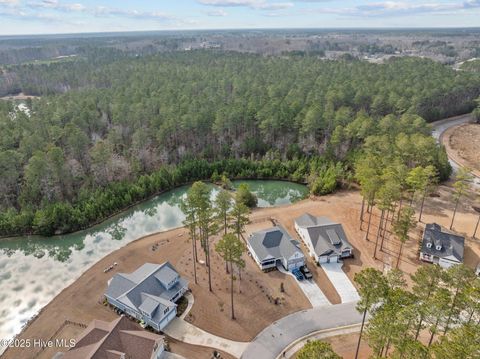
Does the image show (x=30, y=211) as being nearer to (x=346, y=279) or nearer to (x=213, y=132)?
(x=213, y=132)

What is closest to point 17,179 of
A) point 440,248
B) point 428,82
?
point 440,248

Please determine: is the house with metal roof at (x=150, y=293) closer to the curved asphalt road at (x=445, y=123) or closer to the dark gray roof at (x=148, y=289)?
the dark gray roof at (x=148, y=289)

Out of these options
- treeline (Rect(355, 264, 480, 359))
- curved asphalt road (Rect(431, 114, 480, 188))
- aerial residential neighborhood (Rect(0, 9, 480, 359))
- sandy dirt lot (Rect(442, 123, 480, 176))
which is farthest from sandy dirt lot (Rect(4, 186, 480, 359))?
curved asphalt road (Rect(431, 114, 480, 188))

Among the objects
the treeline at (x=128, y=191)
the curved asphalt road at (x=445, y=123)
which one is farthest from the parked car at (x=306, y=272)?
the curved asphalt road at (x=445, y=123)

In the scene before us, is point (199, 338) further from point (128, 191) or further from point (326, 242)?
point (128, 191)

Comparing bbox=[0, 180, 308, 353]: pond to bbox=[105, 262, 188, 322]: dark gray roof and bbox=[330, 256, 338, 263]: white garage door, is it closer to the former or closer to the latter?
bbox=[105, 262, 188, 322]: dark gray roof

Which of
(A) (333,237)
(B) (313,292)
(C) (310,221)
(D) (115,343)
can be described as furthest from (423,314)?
(C) (310,221)
